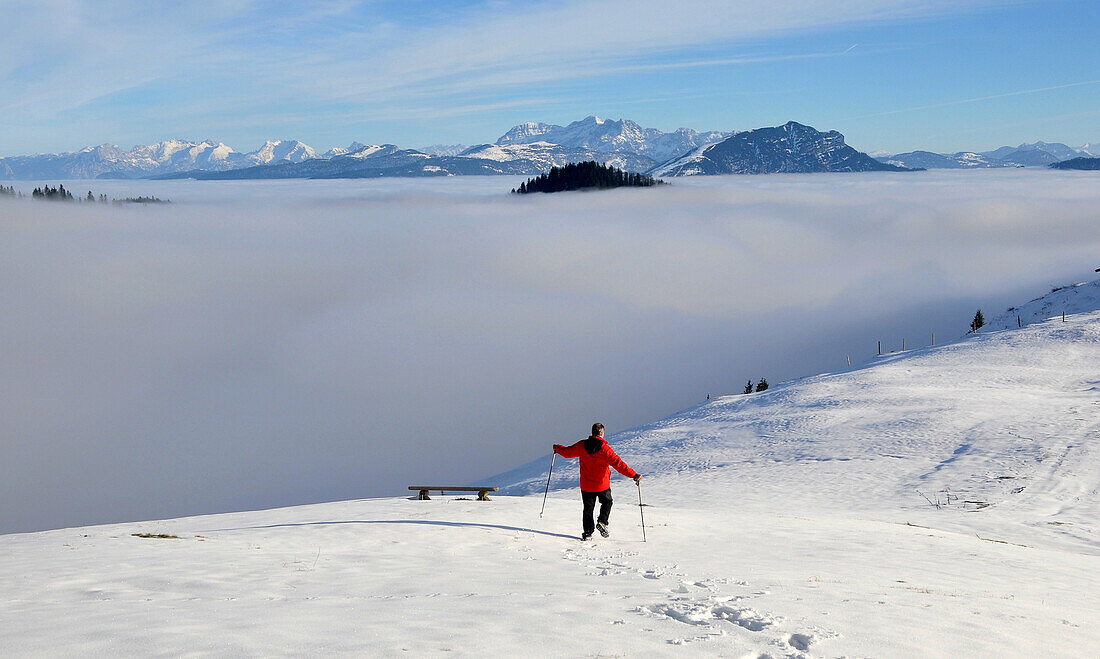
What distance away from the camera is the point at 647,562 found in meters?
12.0

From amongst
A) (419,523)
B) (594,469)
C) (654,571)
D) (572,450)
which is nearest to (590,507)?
(594,469)

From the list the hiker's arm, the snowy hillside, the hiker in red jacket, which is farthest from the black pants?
the hiker's arm

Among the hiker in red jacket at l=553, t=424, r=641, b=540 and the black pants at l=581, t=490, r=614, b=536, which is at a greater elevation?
the hiker in red jacket at l=553, t=424, r=641, b=540

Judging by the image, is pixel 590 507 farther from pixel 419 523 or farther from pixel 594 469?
pixel 419 523

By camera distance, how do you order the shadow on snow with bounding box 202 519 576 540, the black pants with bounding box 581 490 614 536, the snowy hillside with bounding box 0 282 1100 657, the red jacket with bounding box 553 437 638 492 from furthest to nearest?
the shadow on snow with bounding box 202 519 576 540 → the black pants with bounding box 581 490 614 536 → the red jacket with bounding box 553 437 638 492 → the snowy hillside with bounding box 0 282 1100 657

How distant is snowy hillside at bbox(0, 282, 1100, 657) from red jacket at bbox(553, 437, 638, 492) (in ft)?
3.78

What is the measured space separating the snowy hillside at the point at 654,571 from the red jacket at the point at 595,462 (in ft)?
3.78

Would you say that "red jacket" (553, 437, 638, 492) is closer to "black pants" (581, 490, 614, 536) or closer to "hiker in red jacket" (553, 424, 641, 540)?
"hiker in red jacket" (553, 424, 641, 540)

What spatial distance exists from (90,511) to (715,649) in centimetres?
18491

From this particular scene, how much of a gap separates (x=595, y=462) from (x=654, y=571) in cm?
333

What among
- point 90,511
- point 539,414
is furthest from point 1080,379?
point 90,511

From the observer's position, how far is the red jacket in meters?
14.1

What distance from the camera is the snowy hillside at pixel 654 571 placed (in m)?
7.42

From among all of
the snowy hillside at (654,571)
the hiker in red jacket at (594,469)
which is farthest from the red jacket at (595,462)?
the snowy hillside at (654,571)
